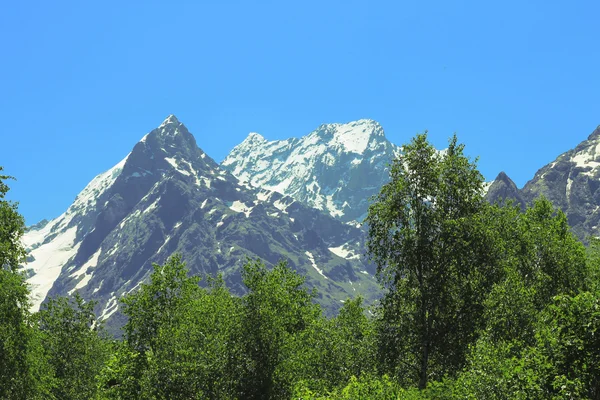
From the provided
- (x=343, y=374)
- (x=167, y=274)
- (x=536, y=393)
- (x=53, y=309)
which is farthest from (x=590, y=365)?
(x=53, y=309)

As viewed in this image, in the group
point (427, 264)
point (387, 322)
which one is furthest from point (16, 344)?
point (427, 264)

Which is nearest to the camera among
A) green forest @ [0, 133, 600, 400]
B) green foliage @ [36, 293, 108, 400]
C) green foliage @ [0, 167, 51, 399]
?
green forest @ [0, 133, 600, 400]

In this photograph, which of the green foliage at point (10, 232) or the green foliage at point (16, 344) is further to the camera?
the green foliage at point (10, 232)

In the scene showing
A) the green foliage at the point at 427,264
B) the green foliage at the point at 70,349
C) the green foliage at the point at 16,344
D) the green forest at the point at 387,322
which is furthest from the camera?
the green foliage at the point at 70,349

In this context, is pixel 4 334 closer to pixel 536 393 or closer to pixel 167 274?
pixel 167 274

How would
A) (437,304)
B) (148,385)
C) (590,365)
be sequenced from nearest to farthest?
(590,365)
(148,385)
(437,304)

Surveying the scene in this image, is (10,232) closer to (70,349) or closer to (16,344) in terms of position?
(16,344)

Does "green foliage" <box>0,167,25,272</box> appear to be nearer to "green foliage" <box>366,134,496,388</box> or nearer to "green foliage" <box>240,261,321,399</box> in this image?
"green foliage" <box>240,261,321,399</box>

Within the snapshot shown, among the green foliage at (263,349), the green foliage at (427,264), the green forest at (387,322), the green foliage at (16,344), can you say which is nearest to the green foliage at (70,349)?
the green forest at (387,322)

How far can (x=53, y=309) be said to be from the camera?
235 feet

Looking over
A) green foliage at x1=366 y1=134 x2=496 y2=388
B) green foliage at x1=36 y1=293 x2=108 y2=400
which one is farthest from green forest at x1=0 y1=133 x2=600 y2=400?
green foliage at x1=36 y1=293 x2=108 y2=400

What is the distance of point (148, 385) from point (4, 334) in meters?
11.0

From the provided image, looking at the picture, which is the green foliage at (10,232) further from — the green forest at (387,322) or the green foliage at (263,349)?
the green foliage at (263,349)

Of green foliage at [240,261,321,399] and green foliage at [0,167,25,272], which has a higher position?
green foliage at [0,167,25,272]
